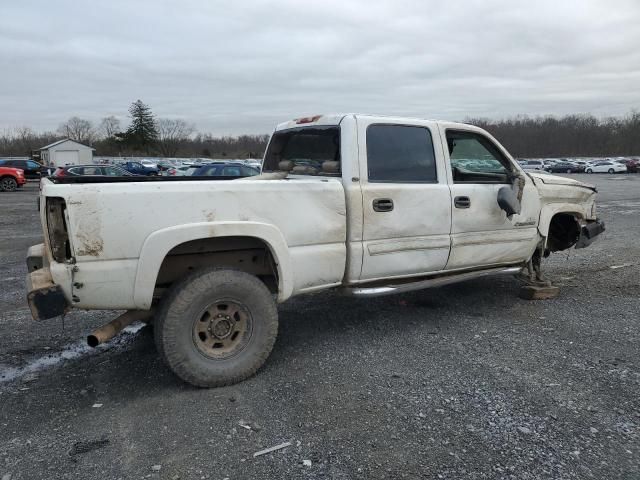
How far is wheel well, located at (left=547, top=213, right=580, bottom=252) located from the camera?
6168mm

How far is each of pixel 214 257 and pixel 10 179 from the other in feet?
90.0

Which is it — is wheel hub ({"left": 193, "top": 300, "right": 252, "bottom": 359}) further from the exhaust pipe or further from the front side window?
the front side window

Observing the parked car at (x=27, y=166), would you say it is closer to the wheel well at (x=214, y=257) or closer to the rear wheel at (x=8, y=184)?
the rear wheel at (x=8, y=184)

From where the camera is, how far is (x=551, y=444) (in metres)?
2.99

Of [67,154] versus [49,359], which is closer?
[49,359]

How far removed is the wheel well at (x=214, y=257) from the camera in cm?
383

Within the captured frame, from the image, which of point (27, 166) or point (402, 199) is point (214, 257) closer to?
point (402, 199)

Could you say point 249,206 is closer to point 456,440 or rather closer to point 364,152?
point 364,152

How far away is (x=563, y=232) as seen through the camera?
20.8 feet

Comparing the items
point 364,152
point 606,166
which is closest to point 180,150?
point 606,166

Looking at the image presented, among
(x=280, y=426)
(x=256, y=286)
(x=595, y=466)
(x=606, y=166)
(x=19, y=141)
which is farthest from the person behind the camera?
(x=19, y=141)

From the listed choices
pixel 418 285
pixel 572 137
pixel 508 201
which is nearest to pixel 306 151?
pixel 418 285

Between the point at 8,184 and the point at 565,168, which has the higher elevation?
the point at 8,184

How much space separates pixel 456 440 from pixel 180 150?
335 feet
